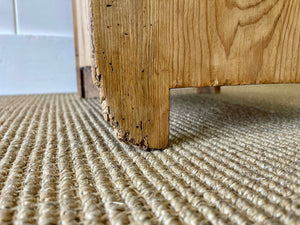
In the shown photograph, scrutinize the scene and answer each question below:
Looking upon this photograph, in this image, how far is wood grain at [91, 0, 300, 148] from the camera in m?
0.37

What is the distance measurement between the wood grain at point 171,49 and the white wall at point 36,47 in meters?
1.18

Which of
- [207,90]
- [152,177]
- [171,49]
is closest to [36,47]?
[207,90]

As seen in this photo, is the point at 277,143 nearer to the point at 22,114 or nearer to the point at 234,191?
the point at 234,191

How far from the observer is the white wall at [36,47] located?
1341 mm

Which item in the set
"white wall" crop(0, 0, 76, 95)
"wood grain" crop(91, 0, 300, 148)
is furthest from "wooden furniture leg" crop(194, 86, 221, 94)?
"wood grain" crop(91, 0, 300, 148)

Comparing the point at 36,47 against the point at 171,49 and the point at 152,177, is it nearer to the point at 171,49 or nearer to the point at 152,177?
the point at 171,49

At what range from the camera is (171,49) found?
0.39 metres

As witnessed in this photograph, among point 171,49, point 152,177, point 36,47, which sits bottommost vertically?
point 152,177

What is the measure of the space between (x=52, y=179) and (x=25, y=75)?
49.5 inches

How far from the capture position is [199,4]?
391 millimetres

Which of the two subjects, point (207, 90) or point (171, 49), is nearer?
point (171, 49)

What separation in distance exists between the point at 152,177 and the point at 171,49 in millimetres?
195

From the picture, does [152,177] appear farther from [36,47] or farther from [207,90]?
[36,47]

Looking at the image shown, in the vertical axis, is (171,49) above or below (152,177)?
above
